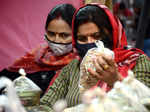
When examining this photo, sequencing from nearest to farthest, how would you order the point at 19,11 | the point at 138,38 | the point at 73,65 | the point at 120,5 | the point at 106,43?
the point at 106,43
the point at 73,65
the point at 19,11
the point at 138,38
the point at 120,5

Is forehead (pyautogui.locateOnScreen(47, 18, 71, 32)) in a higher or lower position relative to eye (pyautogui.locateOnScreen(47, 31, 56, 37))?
higher

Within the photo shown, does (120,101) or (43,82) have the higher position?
(120,101)

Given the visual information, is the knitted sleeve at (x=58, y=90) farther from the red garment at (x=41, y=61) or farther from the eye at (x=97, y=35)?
the red garment at (x=41, y=61)

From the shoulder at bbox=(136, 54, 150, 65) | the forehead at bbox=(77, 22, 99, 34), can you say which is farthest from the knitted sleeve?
the shoulder at bbox=(136, 54, 150, 65)

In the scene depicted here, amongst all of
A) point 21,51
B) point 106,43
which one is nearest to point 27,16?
point 21,51

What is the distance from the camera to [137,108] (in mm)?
749

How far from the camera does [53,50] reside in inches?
89.3

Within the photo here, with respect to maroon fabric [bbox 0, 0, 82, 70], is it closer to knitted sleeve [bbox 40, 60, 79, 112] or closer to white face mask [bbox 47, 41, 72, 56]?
white face mask [bbox 47, 41, 72, 56]

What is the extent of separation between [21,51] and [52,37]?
0.70 metres

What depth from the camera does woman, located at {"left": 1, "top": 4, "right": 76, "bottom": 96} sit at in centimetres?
219

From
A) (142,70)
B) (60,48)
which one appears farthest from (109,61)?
(60,48)

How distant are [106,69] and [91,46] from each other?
1.59 ft

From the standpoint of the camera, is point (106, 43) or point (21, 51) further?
point (21, 51)

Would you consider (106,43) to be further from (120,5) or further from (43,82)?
(120,5)
